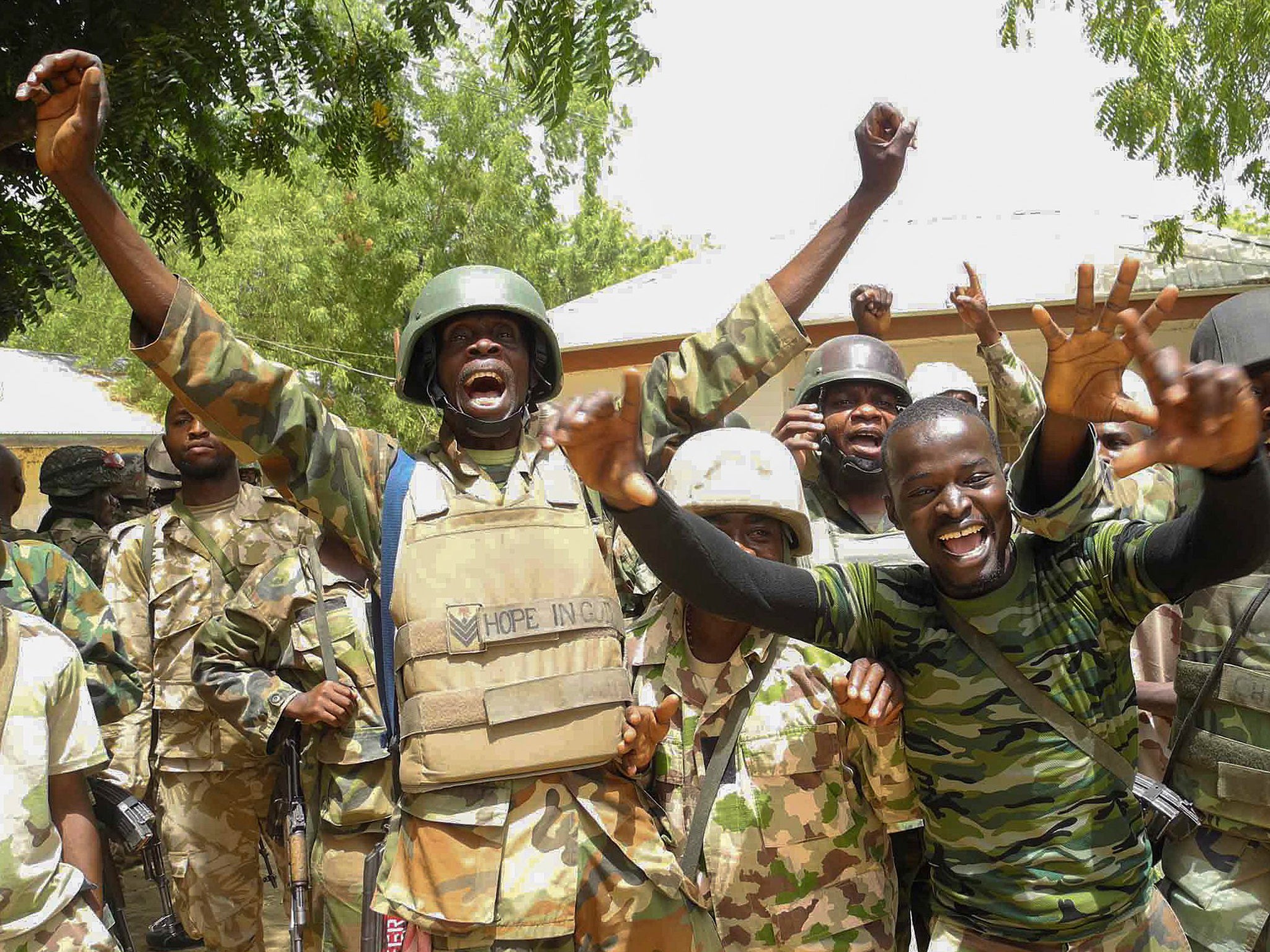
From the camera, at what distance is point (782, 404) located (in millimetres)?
14016

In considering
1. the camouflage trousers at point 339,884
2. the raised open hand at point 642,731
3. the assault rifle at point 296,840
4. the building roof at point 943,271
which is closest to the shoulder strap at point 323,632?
the assault rifle at point 296,840

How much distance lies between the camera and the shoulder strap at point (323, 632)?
4480 mm

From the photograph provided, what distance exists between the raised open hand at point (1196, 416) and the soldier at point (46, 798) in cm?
265

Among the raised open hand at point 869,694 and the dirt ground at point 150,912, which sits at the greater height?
the raised open hand at point 869,694

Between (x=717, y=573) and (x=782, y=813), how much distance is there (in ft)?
3.33

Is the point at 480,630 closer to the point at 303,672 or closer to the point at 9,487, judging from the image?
the point at 303,672

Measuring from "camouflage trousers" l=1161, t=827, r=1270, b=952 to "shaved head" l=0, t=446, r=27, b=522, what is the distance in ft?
17.3

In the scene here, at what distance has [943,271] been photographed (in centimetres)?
1461

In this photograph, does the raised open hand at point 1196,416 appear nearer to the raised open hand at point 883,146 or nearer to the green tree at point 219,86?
the raised open hand at point 883,146

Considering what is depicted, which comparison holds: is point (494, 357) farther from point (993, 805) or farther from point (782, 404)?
point (782, 404)

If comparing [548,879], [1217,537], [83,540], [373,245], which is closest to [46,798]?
[548,879]

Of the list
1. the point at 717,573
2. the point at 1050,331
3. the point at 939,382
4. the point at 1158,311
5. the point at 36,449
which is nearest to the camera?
the point at 1158,311

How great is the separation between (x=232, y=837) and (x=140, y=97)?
3.36 meters

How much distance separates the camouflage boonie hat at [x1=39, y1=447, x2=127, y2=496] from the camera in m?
7.59
